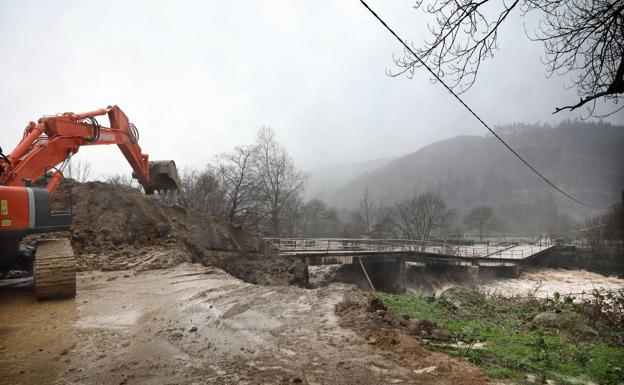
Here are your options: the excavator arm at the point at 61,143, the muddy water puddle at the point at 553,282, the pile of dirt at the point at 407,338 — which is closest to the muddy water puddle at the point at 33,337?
the excavator arm at the point at 61,143

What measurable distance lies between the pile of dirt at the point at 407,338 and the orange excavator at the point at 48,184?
5.77m

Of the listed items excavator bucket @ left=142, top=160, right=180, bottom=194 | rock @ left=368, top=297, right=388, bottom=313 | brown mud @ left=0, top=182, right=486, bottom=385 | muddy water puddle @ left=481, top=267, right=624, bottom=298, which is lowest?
muddy water puddle @ left=481, top=267, right=624, bottom=298

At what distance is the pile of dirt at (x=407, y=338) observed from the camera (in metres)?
4.04

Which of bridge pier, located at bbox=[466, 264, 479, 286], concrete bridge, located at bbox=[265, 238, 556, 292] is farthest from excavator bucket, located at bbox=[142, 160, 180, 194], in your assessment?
bridge pier, located at bbox=[466, 264, 479, 286]

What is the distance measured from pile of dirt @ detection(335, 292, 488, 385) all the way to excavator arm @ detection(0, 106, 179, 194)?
6739 millimetres

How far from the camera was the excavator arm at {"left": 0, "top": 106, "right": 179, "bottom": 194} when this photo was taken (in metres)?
8.77

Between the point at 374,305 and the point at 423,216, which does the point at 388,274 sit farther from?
the point at 423,216

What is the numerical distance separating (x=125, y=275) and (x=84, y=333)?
5107 millimetres

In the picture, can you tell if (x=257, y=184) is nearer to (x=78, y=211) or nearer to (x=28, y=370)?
(x=78, y=211)

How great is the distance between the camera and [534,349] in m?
5.43

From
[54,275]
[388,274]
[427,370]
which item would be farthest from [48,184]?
[388,274]

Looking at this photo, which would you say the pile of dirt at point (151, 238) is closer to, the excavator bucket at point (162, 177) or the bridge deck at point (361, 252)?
the excavator bucket at point (162, 177)

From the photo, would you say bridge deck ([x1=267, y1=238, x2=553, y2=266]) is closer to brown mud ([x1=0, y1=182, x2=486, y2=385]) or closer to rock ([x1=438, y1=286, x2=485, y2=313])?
rock ([x1=438, y1=286, x2=485, y2=313])

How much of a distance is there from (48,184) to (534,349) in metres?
11.3
